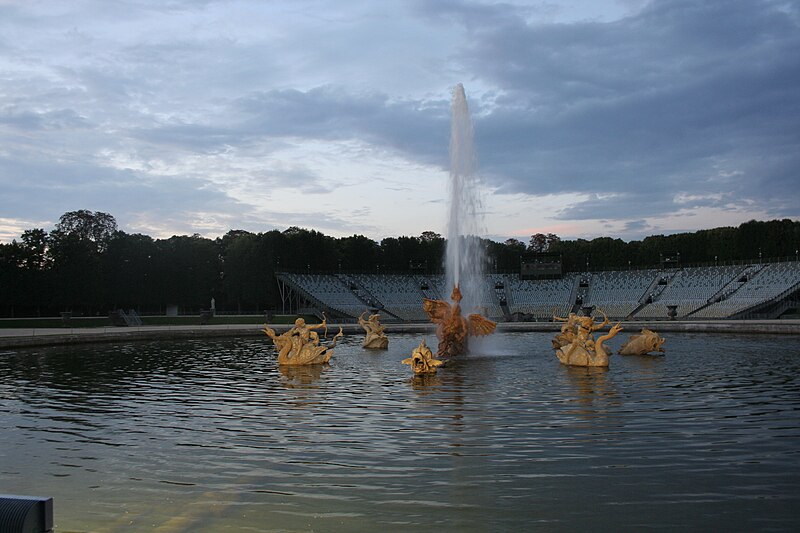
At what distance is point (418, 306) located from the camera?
94.6m

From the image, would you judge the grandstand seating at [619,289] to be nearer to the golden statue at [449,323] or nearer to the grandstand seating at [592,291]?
the grandstand seating at [592,291]

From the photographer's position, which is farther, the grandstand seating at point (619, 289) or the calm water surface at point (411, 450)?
the grandstand seating at point (619, 289)

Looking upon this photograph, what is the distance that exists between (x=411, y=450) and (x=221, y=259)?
96.8 m

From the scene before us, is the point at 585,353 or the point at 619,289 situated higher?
the point at 619,289

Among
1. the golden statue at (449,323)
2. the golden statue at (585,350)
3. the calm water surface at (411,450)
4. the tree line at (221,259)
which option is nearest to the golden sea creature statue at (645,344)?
the golden statue at (585,350)

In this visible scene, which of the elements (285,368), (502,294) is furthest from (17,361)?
(502,294)

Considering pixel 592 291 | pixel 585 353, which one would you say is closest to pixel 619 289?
pixel 592 291

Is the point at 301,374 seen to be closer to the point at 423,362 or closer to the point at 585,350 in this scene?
the point at 423,362

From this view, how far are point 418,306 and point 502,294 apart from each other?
15010 millimetres

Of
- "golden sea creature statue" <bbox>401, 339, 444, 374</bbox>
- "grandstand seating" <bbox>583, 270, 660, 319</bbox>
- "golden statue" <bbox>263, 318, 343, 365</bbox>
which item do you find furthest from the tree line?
"golden sea creature statue" <bbox>401, 339, 444, 374</bbox>

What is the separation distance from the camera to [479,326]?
108 ft

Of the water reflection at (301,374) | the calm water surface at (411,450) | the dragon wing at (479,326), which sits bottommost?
the water reflection at (301,374)

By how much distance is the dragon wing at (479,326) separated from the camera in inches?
1283

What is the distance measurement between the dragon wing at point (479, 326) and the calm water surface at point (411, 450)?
24.7 feet
